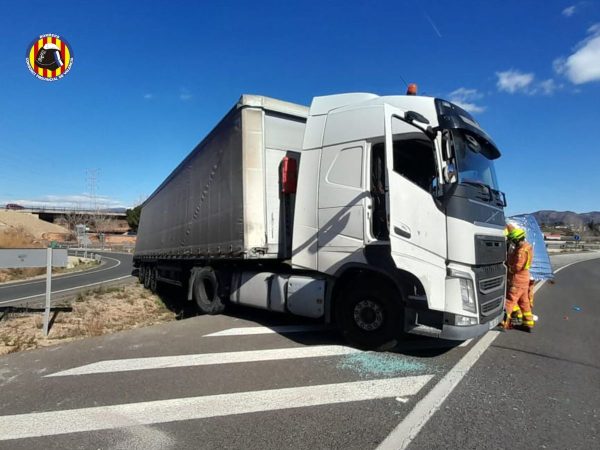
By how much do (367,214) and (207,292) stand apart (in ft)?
15.8

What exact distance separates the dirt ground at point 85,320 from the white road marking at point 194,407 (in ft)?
10.3

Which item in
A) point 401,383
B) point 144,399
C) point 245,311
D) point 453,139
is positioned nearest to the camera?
point 144,399

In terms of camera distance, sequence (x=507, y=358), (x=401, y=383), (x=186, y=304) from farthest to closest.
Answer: (x=186, y=304)
(x=507, y=358)
(x=401, y=383)

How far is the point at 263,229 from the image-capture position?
6516 mm

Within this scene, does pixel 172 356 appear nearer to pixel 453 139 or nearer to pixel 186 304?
pixel 453 139

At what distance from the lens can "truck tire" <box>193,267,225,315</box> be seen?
7.93 m

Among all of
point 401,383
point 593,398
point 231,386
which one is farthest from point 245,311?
point 593,398

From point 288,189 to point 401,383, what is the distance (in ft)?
11.0

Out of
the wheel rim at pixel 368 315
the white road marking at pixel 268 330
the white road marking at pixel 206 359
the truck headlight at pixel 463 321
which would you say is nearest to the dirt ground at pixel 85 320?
the white road marking at pixel 206 359

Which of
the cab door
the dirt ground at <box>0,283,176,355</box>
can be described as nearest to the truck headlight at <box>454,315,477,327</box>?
the cab door

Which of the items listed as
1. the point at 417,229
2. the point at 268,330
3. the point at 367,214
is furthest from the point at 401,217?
the point at 268,330

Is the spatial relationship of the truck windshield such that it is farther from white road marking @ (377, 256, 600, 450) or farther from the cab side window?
white road marking @ (377, 256, 600, 450)

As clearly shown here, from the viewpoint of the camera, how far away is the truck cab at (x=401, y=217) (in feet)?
14.6

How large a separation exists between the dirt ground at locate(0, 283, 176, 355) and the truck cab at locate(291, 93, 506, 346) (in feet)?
13.8
